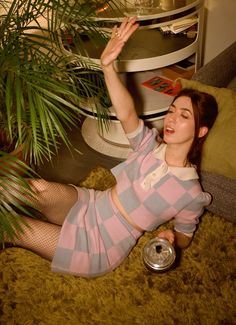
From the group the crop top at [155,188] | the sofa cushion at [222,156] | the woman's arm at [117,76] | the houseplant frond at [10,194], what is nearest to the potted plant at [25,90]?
the houseplant frond at [10,194]

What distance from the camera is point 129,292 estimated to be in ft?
4.35

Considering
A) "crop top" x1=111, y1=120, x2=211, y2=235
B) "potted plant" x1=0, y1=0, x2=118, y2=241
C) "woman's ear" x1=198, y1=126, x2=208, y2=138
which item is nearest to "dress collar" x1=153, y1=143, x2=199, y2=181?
"crop top" x1=111, y1=120, x2=211, y2=235

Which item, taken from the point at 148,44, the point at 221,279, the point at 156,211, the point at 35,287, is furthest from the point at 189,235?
the point at 148,44

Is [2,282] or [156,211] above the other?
[156,211]

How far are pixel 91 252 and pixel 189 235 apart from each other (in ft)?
1.23

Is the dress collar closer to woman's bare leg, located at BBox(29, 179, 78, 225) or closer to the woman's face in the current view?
the woman's face

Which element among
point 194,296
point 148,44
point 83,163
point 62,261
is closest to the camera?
point 62,261

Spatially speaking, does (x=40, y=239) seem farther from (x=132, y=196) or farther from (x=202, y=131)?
(x=202, y=131)

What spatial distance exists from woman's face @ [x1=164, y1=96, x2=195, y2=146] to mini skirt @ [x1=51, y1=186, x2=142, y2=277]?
0.35 metres

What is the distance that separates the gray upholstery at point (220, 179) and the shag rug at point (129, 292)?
7.4 inches

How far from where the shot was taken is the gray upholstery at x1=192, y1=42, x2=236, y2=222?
133 centimetres

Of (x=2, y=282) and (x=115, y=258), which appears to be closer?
(x=115, y=258)

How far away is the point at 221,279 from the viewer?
53.3 inches

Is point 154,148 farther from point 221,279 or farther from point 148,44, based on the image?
point 148,44
